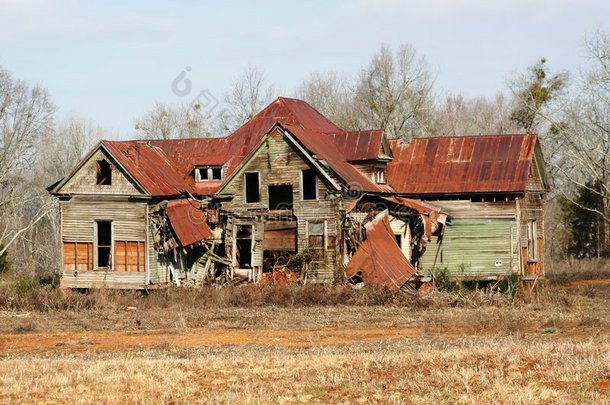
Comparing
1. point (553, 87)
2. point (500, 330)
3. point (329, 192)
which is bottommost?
point (500, 330)

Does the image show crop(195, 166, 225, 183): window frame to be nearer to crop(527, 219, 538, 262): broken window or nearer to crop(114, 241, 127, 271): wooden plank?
crop(114, 241, 127, 271): wooden plank

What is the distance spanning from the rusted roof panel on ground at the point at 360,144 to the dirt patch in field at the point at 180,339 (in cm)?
1385

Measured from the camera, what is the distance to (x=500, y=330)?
25.0 meters

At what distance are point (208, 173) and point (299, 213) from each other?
4864mm

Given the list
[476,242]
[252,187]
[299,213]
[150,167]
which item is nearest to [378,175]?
[299,213]

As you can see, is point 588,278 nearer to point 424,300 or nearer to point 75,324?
point 424,300

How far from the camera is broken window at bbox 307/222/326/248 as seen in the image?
1438 inches

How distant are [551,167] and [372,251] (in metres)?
31.3

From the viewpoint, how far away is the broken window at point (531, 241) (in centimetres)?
3862

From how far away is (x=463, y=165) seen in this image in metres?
38.5

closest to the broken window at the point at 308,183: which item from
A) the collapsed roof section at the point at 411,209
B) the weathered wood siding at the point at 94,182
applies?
the collapsed roof section at the point at 411,209

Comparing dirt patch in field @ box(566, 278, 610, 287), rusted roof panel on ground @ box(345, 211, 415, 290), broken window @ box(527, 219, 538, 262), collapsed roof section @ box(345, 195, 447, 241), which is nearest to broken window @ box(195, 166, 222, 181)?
collapsed roof section @ box(345, 195, 447, 241)

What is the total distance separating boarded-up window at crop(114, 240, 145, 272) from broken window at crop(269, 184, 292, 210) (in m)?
4.83

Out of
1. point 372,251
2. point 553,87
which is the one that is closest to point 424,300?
point 372,251
